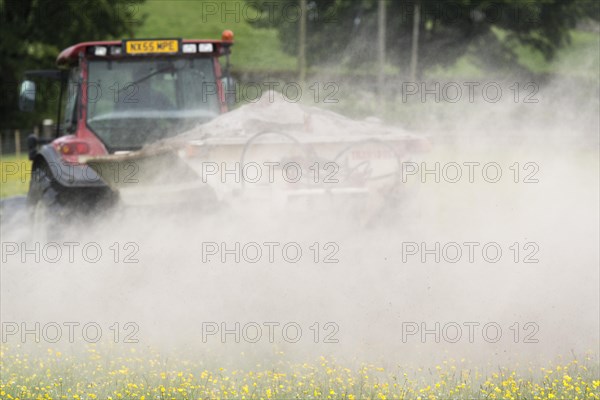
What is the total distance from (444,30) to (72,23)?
78.6 feet

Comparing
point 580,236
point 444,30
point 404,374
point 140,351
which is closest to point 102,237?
point 140,351

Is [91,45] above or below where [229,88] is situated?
above

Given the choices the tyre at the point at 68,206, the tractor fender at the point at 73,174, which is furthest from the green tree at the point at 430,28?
the tyre at the point at 68,206

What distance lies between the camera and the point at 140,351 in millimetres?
6496

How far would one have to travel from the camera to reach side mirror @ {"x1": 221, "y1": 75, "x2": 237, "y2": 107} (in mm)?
9461

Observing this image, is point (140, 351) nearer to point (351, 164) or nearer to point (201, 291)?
point (201, 291)

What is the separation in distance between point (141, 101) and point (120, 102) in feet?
0.70

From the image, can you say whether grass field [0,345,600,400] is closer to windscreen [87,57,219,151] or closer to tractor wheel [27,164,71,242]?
tractor wheel [27,164,71,242]

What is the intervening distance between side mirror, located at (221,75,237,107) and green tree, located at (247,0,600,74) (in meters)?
33.0

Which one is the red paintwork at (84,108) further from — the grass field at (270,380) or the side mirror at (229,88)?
the grass field at (270,380)

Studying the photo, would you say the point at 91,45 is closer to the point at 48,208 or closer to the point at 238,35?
the point at 48,208

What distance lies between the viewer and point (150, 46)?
8.93 metres

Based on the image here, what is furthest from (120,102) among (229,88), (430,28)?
(430,28)

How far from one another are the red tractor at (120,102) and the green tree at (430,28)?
33.2m
